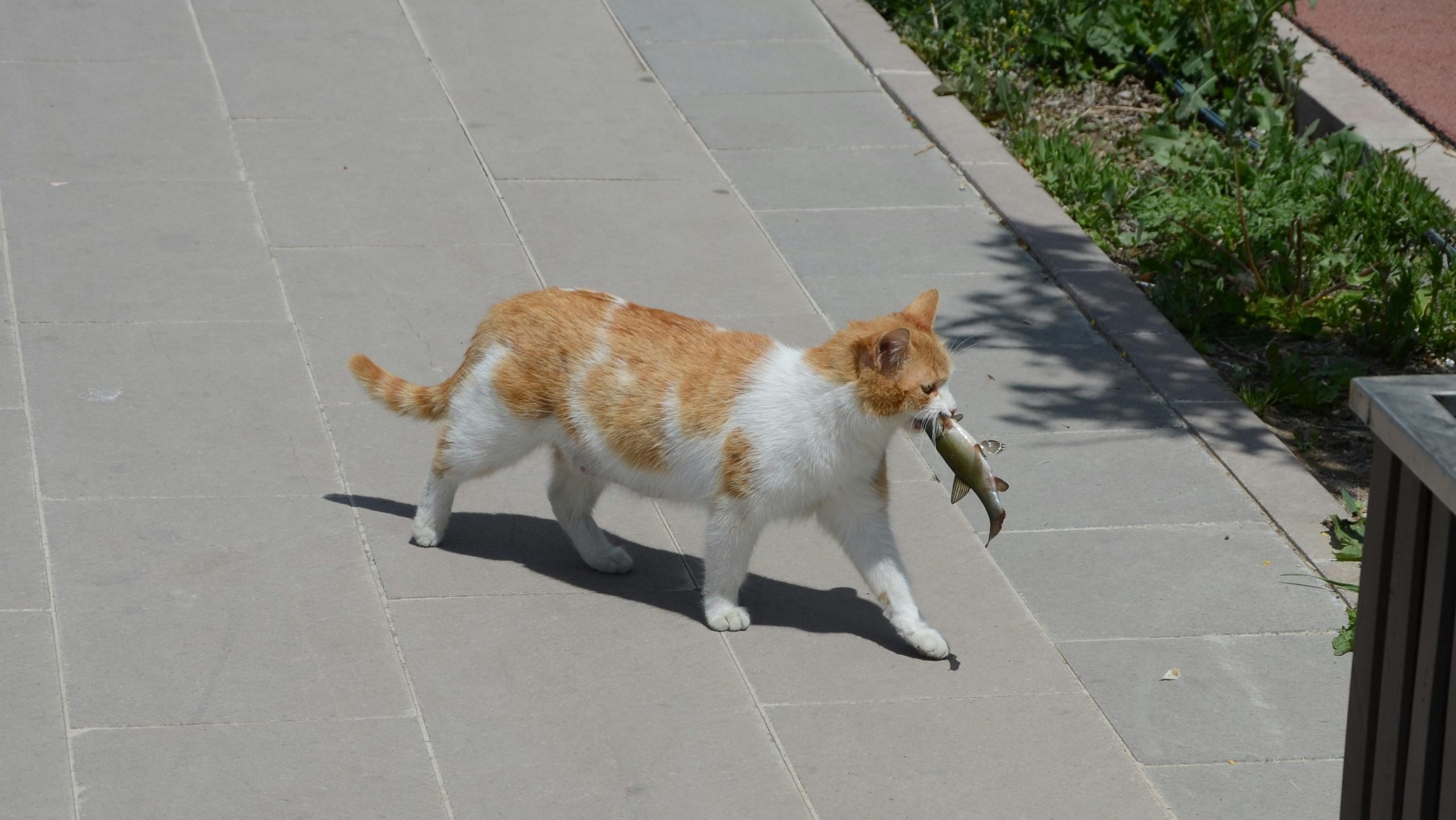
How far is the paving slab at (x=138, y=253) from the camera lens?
23.1 feet

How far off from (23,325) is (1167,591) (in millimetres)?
4688

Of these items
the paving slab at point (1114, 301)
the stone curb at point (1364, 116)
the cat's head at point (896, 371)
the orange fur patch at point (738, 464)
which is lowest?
the paving slab at point (1114, 301)

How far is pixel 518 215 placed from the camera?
819 cm

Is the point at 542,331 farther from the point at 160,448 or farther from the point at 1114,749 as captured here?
the point at 1114,749

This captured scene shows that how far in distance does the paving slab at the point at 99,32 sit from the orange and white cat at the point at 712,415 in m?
5.29

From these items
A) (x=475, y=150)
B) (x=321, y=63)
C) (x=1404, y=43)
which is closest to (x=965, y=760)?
(x=475, y=150)

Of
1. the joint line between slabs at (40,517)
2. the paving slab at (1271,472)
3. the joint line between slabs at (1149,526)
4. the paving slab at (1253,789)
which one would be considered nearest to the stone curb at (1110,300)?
the paving slab at (1271,472)

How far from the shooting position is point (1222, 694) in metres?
5.11

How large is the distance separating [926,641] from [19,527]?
3026mm

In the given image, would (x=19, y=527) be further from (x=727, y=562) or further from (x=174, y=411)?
(x=727, y=562)

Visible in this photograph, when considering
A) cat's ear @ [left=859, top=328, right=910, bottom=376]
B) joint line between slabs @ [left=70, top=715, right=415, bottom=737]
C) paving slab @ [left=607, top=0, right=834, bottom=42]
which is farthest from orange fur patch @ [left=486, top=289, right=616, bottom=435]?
paving slab @ [left=607, top=0, right=834, bottom=42]

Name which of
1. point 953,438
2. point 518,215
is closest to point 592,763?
point 953,438

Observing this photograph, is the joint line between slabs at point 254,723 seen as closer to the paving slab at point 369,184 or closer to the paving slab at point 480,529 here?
the paving slab at point 480,529

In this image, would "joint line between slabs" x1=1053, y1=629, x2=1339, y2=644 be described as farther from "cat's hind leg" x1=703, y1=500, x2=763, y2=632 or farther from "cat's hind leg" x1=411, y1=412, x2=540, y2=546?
"cat's hind leg" x1=411, y1=412, x2=540, y2=546
